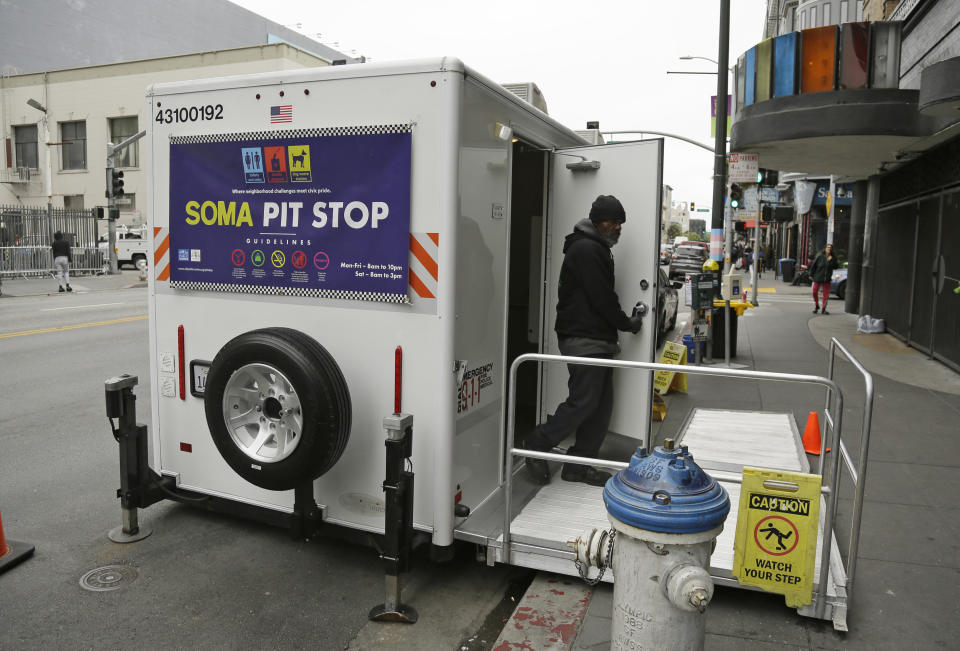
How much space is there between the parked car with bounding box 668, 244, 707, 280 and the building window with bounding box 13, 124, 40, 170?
37411 mm

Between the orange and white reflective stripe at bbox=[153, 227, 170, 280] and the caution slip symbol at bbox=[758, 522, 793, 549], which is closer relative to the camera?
the caution slip symbol at bbox=[758, 522, 793, 549]

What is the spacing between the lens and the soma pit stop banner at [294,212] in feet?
13.6

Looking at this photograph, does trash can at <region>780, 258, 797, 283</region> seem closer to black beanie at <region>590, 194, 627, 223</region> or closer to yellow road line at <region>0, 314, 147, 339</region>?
yellow road line at <region>0, 314, 147, 339</region>

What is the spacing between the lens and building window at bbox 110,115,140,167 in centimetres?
4159

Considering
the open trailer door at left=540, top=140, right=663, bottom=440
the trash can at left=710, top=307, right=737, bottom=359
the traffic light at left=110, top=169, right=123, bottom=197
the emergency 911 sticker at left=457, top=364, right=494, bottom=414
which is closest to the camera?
the emergency 911 sticker at left=457, top=364, right=494, bottom=414

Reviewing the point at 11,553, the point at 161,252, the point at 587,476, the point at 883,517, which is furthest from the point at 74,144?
the point at 883,517

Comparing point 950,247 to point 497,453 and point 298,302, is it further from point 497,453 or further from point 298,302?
point 298,302

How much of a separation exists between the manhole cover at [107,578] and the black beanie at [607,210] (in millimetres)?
3676

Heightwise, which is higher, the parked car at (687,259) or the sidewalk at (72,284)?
the parked car at (687,259)

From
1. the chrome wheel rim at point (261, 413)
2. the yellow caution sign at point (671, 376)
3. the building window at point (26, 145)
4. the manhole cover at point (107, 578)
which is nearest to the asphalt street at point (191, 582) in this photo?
the manhole cover at point (107, 578)

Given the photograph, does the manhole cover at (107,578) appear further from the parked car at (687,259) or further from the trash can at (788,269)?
the trash can at (788,269)

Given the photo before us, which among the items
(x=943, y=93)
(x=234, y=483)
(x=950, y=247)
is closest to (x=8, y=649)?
(x=234, y=483)

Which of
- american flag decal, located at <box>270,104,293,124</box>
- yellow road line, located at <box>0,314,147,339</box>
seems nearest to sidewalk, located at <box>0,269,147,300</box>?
yellow road line, located at <box>0,314,147,339</box>

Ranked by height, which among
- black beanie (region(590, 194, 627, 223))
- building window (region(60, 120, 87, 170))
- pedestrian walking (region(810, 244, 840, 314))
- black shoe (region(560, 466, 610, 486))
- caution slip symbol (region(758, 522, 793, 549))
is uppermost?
building window (region(60, 120, 87, 170))
